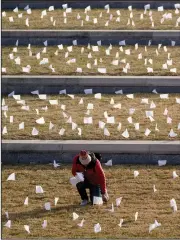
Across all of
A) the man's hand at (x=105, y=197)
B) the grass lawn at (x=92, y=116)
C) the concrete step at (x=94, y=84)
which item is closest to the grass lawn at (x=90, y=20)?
the concrete step at (x=94, y=84)

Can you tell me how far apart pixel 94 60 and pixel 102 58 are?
31 cm

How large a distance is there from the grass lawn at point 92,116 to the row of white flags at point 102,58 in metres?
1.30

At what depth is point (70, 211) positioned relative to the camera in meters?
15.4

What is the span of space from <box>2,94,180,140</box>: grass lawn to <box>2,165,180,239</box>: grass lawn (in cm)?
104

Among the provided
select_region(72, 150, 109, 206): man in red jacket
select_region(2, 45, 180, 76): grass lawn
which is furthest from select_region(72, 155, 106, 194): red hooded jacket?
select_region(2, 45, 180, 76): grass lawn

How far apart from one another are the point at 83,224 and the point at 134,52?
9.25 m

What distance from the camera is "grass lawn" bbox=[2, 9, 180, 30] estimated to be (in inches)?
981

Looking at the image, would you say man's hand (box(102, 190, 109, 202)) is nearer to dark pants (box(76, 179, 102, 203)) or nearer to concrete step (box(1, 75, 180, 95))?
dark pants (box(76, 179, 102, 203))

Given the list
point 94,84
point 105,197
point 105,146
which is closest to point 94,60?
point 94,84

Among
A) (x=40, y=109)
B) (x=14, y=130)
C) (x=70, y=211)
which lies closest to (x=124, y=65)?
(x=40, y=109)

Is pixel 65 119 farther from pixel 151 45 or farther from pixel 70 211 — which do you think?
pixel 151 45

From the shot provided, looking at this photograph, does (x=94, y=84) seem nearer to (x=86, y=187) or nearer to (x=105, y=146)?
(x=105, y=146)

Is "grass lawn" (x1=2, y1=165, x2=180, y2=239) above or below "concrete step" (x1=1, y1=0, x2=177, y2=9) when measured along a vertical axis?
below

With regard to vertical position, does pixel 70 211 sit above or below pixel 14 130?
below
